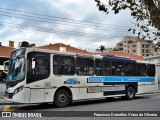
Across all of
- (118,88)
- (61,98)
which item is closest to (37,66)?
(61,98)

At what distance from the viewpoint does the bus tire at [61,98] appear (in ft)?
49.4

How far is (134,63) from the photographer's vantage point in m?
20.9

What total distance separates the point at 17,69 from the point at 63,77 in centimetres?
247

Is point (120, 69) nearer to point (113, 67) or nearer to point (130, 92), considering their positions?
point (113, 67)

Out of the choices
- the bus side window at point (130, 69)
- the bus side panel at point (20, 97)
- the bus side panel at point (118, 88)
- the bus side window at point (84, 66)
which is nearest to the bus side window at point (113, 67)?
the bus side panel at point (118, 88)

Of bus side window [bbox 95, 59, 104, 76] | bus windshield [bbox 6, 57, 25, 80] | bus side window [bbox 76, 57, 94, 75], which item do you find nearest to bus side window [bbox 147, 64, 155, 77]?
bus side window [bbox 95, 59, 104, 76]

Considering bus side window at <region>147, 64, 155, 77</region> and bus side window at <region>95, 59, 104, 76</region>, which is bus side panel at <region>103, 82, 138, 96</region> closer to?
bus side window at <region>95, 59, 104, 76</region>

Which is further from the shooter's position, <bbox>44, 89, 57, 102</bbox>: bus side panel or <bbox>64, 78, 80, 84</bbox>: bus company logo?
<bbox>64, 78, 80, 84</bbox>: bus company logo

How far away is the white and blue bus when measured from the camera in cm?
1397

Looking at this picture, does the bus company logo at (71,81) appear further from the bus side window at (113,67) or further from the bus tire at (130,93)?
the bus tire at (130,93)

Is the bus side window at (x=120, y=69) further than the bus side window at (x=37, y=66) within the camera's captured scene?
Yes

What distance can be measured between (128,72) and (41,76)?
302 inches

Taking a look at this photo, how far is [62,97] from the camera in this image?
1534 cm

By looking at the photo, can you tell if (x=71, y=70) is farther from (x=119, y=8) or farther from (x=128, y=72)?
(x=119, y=8)
